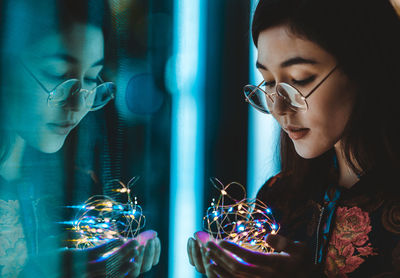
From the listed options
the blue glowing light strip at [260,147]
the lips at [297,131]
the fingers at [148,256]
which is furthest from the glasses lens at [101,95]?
the blue glowing light strip at [260,147]

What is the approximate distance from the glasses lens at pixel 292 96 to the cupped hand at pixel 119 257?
1.79ft

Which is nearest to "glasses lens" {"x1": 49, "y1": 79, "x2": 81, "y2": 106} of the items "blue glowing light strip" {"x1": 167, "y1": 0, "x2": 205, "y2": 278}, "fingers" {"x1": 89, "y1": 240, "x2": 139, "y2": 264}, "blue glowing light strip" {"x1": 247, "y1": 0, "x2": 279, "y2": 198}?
"fingers" {"x1": 89, "y1": 240, "x2": 139, "y2": 264}

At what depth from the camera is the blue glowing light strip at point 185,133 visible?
0.94 meters

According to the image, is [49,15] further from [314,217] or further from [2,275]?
[314,217]

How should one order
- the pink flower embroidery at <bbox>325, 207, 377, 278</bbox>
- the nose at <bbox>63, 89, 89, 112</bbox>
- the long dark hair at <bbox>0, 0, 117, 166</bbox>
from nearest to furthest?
the long dark hair at <bbox>0, 0, 117, 166</bbox> < the nose at <bbox>63, 89, 89, 112</bbox> < the pink flower embroidery at <bbox>325, 207, 377, 278</bbox>

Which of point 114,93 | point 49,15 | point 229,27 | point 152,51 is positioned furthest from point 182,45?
point 49,15

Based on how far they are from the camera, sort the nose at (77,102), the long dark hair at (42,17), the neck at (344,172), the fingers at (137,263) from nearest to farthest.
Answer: the long dark hair at (42,17), the nose at (77,102), the fingers at (137,263), the neck at (344,172)

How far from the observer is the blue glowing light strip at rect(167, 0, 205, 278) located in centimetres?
94

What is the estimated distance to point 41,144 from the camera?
50 centimetres

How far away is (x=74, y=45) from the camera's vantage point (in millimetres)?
540

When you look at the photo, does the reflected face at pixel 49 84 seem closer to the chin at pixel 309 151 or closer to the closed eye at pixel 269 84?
the closed eye at pixel 269 84

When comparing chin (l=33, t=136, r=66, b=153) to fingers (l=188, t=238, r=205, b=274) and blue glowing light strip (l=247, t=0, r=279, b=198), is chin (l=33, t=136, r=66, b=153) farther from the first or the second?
blue glowing light strip (l=247, t=0, r=279, b=198)

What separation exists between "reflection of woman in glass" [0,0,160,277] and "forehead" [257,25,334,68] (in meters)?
0.46

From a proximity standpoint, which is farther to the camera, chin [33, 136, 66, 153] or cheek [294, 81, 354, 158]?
cheek [294, 81, 354, 158]
